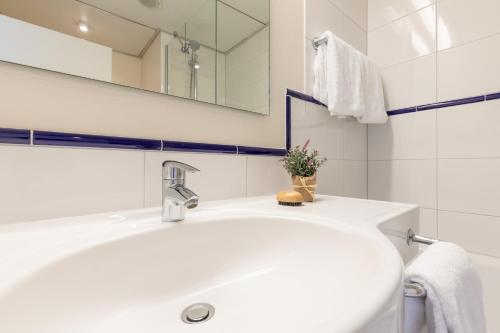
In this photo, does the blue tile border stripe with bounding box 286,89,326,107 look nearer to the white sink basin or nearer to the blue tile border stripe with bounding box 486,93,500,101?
the white sink basin

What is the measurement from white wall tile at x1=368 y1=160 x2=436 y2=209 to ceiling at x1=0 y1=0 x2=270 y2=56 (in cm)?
109

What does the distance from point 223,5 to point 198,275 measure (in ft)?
2.88

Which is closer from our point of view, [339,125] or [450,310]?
[450,310]

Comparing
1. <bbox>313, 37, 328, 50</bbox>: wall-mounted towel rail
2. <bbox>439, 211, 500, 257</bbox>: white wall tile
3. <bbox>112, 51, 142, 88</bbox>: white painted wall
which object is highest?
<bbox>313, 37, 328, 50</bbox>: wall-mounted towel rail

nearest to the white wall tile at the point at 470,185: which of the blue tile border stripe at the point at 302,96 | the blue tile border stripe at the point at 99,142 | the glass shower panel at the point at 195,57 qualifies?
the blue tile border stripe at the point at 302,96

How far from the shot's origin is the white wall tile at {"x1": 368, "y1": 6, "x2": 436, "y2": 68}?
1.32m

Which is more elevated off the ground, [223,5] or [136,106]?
[223,5]

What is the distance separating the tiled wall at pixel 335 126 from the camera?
1.12m

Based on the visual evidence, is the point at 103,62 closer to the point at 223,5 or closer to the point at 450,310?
the point at 223,5

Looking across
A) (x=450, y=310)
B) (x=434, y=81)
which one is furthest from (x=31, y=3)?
(x=434, y=81)

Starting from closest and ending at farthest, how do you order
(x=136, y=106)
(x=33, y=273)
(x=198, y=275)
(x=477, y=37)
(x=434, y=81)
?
(x=33, y=273) → (x=198, y=275) → (x=136, y=106) → (x=477, y=37) → (x=434, y=81)

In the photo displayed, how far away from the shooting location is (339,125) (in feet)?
4.35

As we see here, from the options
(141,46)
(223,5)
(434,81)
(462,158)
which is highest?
(223,5)

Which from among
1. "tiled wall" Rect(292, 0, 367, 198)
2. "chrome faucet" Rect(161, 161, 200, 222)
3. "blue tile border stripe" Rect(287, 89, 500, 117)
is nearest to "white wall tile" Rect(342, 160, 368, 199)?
"tiled wall" Rect(292, 0, 367, 198)
